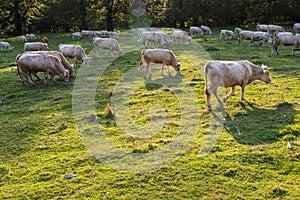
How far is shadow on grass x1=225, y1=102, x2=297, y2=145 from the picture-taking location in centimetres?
866

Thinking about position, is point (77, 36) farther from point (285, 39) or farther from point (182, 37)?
point (285, 39)

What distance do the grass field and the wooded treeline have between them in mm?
32616

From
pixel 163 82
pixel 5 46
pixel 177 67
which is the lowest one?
pixel 163 82

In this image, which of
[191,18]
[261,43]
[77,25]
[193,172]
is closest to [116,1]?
[77,25]

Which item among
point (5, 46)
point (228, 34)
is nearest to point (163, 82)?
point (228, 34)

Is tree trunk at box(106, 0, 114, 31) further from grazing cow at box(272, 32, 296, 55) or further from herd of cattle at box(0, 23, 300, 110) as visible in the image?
grazing cow at box(272, 32, 296, 55)

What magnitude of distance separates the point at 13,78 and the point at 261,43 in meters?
19.3

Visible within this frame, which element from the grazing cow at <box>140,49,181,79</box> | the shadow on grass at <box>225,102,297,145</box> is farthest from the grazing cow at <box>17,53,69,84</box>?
the shadow on grass at <box>225,102,297,145</box>

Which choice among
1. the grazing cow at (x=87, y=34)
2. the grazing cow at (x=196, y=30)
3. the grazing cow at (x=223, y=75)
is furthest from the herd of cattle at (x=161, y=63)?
the grazing cow at (x=87, y=34)

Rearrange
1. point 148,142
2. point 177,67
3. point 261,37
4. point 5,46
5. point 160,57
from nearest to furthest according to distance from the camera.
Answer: point 148,142, point 160,57, point 177,67, point 261,37, point 5,46

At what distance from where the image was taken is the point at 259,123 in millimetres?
9586

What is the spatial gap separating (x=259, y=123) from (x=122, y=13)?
41.8 m

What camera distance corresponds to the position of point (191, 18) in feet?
167

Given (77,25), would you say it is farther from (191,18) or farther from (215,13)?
(215,13)
